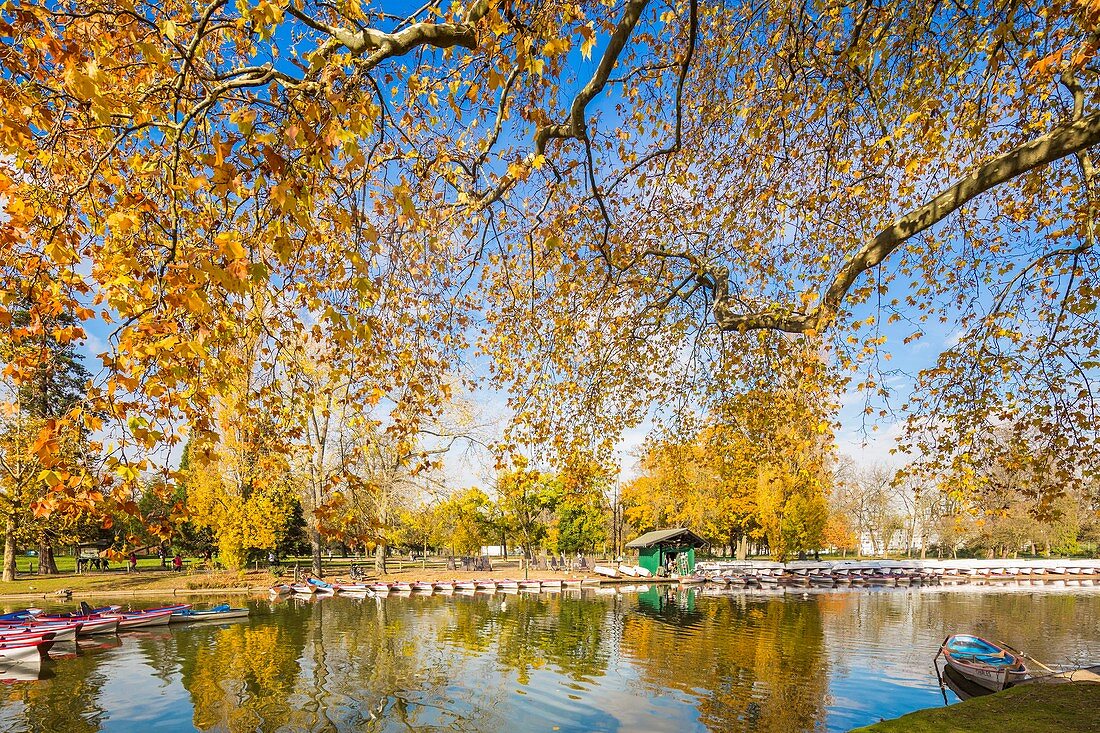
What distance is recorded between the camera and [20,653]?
1716cm

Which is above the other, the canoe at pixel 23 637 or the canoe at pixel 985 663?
the canoe at pixel 985 663

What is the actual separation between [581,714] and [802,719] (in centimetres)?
473

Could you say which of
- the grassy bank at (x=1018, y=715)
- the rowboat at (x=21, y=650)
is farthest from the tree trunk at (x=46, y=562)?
the grassy bank at (x=1018, y=715)

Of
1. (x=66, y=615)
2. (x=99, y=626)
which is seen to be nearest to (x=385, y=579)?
(x=99, y=626)

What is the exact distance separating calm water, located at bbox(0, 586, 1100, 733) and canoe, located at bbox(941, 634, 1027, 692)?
36.0 inches

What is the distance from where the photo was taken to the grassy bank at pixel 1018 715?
7.68 meters

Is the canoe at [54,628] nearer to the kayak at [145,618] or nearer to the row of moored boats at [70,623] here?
the row of moored boats at [70,623]

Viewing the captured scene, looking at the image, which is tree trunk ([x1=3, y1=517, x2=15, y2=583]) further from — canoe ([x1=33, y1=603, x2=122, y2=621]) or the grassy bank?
the grassy bank

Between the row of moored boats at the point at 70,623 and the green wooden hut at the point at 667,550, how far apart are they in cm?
2604

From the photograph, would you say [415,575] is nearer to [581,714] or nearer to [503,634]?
[503,634]

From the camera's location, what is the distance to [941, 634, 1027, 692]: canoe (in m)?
13.4

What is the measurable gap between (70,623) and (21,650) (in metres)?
3.45

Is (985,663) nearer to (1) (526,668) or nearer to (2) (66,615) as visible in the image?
(1) (526,668)

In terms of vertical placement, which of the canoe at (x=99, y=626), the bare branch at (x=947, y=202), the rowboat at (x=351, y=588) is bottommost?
the rowboat at (x=351, y=588)
